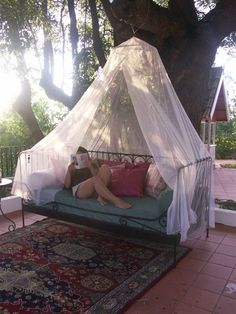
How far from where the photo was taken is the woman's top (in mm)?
3771

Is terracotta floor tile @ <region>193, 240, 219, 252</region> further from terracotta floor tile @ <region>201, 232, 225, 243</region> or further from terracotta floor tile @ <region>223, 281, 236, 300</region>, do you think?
terracotta floor tile @ <region>223, 281, 236, 300</region>

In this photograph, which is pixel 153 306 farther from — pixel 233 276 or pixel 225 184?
pixel 225 184

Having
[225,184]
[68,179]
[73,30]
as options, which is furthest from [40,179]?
[225,184]

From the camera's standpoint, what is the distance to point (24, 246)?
3.34 m

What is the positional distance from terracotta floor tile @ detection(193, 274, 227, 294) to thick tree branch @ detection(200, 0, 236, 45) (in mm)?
3146

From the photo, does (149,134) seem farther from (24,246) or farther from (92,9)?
(92,9)

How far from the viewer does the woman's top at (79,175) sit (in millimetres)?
3771

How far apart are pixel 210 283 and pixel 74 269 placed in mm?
1189

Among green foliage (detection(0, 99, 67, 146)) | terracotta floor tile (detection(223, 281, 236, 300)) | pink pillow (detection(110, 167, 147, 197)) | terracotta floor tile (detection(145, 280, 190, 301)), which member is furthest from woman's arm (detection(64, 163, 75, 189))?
green foliage (detection(0, 99, 67, 146))

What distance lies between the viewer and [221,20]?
418 centimetres

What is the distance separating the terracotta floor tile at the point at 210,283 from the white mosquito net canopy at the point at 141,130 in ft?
1.31

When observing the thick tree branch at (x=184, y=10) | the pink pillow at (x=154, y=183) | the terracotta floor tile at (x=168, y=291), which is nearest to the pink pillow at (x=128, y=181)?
the pink pillow at (x=154, y=183)

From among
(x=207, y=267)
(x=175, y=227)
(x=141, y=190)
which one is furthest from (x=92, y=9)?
(x=207, y=267)

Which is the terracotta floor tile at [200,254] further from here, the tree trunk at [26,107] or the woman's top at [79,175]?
the tree trunk at [26,107]
